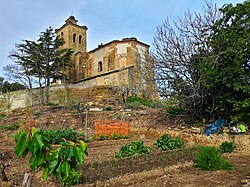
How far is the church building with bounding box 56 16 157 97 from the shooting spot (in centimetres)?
2669

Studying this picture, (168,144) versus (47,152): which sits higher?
(47,152)

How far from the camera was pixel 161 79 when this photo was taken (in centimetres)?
987

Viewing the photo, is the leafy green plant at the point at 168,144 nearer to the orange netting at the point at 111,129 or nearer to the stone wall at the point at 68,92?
the orange netting at the point at 111,129

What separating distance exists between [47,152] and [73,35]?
35.1m

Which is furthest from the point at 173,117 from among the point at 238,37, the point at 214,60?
the point at 238,37

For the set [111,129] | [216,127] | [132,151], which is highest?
[216,127]

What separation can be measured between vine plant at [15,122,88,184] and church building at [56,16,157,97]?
2081cm

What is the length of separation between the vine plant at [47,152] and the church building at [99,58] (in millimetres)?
20809

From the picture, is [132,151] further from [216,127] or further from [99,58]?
[99,58]

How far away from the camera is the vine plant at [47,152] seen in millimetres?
1916

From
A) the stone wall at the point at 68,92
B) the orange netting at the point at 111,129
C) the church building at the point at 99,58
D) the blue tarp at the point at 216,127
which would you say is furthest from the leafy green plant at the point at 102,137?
the church building at the point at 99,58

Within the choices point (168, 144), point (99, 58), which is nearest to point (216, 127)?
point (168, 144)

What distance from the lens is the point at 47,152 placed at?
2117 millimetres

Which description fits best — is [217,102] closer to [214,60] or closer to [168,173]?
[214,60]
